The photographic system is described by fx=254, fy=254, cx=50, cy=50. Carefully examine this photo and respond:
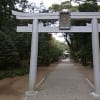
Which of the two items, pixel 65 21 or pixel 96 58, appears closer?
pixel 96 58

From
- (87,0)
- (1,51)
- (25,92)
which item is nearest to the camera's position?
(25,92)

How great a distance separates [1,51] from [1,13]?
7.28 m

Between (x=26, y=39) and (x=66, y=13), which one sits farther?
(x=26, y=39)

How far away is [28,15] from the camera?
13.8 meters

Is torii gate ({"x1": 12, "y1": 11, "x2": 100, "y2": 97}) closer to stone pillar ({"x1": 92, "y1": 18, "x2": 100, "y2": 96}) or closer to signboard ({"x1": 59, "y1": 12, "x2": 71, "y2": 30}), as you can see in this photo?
stone pillar ({"x1": 92, "y1": 18, "x2": 100, "y2": 96})

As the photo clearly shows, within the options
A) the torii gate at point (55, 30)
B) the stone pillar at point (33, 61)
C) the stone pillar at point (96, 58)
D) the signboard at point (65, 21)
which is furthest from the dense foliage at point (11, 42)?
the stone pillar at point (96, 58)

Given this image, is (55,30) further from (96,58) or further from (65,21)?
(96,58)

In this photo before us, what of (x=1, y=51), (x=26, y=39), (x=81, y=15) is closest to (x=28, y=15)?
(x=81, y=15)

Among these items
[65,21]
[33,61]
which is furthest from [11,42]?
[65,21]

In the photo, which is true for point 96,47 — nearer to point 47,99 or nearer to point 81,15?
point 81,15

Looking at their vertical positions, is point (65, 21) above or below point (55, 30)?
above

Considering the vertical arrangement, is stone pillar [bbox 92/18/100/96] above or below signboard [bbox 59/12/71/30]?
below

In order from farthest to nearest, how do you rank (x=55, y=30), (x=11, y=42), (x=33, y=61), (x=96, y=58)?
(x=11, y=42)
(x=55, y=30)
(x=33, y=61)
(x=96, y=58)

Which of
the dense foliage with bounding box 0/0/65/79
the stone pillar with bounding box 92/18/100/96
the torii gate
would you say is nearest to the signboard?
the torii gate
